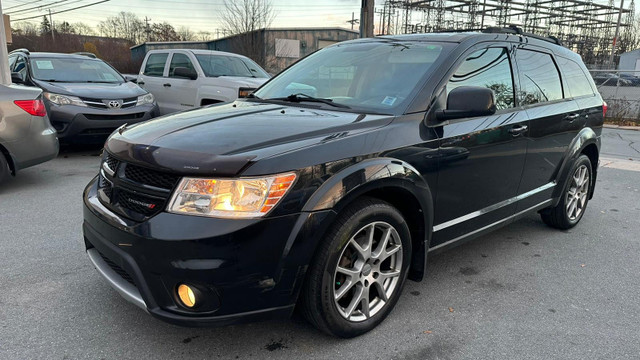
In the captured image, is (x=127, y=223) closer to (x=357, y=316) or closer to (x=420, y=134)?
(x=357, y=316)

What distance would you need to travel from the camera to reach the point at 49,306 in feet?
9.14

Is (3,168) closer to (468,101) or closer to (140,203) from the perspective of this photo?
(140,203)

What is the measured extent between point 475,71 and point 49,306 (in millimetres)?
3199

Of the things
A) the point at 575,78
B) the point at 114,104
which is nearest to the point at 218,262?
the point at 575,78

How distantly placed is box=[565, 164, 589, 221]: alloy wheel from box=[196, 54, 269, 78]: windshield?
6.23 metres

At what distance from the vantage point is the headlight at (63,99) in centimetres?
700

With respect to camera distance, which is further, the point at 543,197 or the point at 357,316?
the point at 543,197

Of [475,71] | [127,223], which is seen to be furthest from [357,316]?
[475,71]

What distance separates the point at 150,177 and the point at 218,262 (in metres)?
0.57

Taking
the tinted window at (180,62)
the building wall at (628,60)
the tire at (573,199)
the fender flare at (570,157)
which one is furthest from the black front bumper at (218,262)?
the building wall at (628,60)

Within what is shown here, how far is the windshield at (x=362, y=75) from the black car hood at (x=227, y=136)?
294 millimetres

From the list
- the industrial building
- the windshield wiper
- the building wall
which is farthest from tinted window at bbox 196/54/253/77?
the building wall

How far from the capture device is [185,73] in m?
8.25

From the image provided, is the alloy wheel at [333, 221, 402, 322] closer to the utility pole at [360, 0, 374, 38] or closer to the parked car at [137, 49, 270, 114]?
the parked car at [137, 49, 270, 114]
